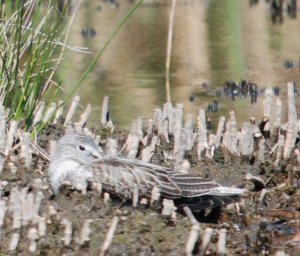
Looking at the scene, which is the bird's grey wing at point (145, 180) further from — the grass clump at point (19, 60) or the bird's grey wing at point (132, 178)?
the grass clump at point (19, 60)

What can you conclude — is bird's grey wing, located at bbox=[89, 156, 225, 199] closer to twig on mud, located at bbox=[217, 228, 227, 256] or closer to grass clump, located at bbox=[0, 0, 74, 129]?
twig on mud, located at bbox=[217, 228, 227, 256]

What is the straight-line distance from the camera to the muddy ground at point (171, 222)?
218 inches

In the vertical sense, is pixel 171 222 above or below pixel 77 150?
below

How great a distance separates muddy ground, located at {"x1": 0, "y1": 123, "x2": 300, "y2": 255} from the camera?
218 inches

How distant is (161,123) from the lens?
282 inches

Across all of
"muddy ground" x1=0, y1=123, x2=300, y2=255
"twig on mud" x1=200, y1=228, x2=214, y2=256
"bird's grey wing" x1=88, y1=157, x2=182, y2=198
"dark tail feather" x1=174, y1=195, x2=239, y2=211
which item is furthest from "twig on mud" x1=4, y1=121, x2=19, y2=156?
"twig on mud" x1=200, y1=228, x2=214, y2=256

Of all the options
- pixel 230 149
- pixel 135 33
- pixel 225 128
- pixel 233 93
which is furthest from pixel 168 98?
pixel 135 33

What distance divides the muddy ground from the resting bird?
74 mm

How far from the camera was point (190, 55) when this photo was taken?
39.3 ft

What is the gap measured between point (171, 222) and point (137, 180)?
0.33 meters

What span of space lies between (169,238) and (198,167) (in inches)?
44.2

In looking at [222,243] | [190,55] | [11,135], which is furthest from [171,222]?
[190,55]

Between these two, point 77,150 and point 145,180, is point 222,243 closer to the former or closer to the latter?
point 145,180

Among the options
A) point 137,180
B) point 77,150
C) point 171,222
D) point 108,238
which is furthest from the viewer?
point 77,150
